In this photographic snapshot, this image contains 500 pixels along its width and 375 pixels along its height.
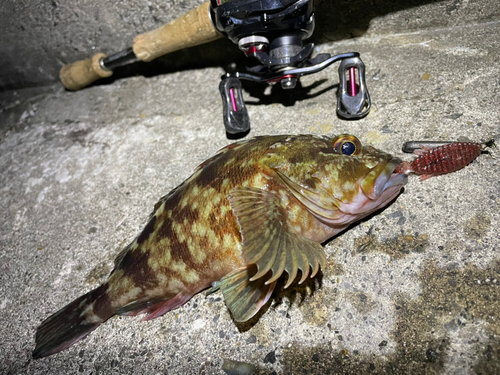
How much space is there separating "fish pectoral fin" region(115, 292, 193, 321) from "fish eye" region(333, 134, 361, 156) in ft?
3.81

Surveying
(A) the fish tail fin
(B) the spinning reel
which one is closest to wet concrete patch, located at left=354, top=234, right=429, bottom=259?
(B) the spinning reel

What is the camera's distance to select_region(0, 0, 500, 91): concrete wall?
8.72 ft

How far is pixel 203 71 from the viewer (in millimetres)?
3324

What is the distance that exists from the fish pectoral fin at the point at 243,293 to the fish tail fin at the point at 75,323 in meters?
0.83

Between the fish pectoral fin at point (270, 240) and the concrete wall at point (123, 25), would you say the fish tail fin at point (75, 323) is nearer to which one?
the fish pectoral fin at point (270, 240)

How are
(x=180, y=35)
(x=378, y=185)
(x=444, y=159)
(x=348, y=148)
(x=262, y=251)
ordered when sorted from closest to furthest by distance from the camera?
(x=262, y=251) → (x=378, y=185) → (x=348, y=148) → (x=444, y=159) → (x=180, y=35)

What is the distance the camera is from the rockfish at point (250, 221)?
1.58 meters

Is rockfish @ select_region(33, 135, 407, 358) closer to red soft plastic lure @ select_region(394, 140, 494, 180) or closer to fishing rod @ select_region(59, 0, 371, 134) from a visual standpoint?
red soft plastic lure @ select_region(394, 140, 494, 180)

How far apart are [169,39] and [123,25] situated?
1097 mm

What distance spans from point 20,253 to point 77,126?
4.51 feet

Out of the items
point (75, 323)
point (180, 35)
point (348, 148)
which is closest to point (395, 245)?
point (348, 148)

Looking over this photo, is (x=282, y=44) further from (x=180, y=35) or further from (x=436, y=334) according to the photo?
(x=436, y=334)

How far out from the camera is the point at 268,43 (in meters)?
2.12

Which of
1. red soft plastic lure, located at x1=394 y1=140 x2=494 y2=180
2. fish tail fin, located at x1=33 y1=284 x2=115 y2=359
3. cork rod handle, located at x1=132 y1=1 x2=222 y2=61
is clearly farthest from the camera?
cork rod handle, located at x1=132 y1=1 x2=222 y2=61
